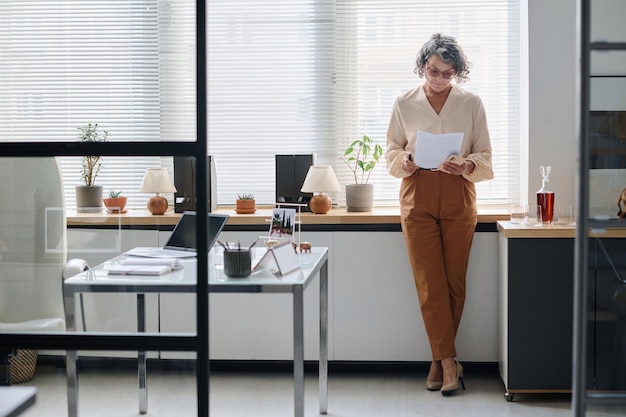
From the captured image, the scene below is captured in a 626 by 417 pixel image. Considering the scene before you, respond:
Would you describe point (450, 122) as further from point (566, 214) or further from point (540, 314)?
point (540, 314)

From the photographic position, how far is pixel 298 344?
325 cm

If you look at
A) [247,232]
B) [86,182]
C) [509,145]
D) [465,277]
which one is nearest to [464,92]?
[509,145]

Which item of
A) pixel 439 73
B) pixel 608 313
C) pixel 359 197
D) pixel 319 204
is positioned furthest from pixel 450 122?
pixel 608 313

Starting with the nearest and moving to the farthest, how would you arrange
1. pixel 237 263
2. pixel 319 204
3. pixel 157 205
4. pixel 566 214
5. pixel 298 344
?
pixel 157 205 → pixel 237 263 → pixel 298 344 → pixel 566 214 → pixel 319 204

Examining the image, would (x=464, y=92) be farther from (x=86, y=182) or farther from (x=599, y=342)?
(x=86, y=182)

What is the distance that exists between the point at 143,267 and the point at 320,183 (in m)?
2.35

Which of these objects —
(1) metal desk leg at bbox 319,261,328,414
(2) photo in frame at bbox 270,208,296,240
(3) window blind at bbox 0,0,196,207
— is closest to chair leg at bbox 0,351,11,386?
(3) window blind at bbox 0,0,196,207

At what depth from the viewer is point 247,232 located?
4637mm

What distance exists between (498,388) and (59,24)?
3.15 m

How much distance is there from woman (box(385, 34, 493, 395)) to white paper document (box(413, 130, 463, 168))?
115mm

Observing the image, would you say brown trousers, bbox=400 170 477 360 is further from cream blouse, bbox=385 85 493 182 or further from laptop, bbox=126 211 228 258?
laptop, bbox=126 211 228 258

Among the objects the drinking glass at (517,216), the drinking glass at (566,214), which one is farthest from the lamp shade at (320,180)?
the drinking glass at (566,214)

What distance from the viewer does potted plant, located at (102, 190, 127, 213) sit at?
89.7 inches

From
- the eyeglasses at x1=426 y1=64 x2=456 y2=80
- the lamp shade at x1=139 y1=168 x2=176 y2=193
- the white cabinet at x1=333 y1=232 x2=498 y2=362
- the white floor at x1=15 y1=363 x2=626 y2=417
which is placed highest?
the eyeglasses at x1=426 y1=64 x2=456 y2=80
